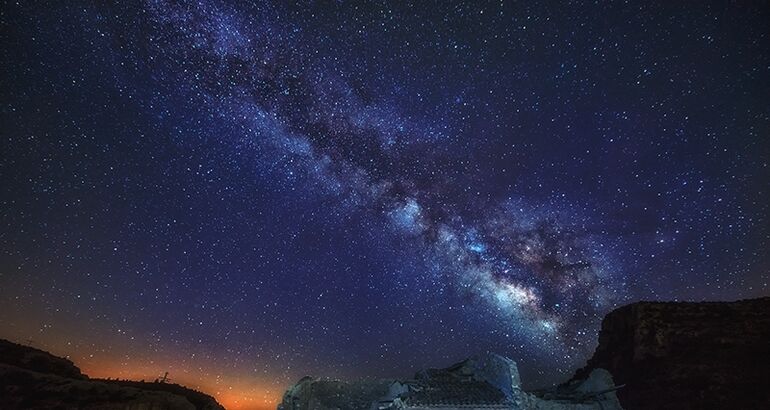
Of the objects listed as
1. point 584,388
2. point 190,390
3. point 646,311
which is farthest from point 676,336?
point 190,390

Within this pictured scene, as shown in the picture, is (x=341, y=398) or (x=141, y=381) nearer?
(x=341, y=398)

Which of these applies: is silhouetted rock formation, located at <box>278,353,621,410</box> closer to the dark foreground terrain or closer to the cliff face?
the dark foreground terrain

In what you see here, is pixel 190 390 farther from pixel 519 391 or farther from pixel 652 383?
pixel 652 383

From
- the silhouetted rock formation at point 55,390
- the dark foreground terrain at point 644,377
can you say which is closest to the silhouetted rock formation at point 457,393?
the dark foreground terrain at point 644,377

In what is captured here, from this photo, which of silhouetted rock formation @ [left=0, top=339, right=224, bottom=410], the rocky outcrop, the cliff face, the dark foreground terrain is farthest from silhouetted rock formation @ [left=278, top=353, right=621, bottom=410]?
the rocky outcrop

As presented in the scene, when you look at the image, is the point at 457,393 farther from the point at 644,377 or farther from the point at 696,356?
the point at 696,356

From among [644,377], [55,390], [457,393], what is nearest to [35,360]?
[55,390]

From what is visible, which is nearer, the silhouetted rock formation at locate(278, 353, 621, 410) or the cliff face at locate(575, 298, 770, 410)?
the silhouetted rock formation at locate(278, 353, 621, 410)

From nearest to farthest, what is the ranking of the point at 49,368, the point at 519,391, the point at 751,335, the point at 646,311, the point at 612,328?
1. the point at 49,368
2. the point at 519,391
3. the point at 751,335
4. the point at 646,311
5. the point at 612,328

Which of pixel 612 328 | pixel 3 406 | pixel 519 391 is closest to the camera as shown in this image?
pixel 3 406

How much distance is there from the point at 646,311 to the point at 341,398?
77.7ft

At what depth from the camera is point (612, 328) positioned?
34906 millimetres

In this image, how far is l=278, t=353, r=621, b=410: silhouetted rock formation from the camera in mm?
23656

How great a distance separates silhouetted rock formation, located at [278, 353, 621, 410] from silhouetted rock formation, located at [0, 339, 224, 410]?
7447 millimetres
